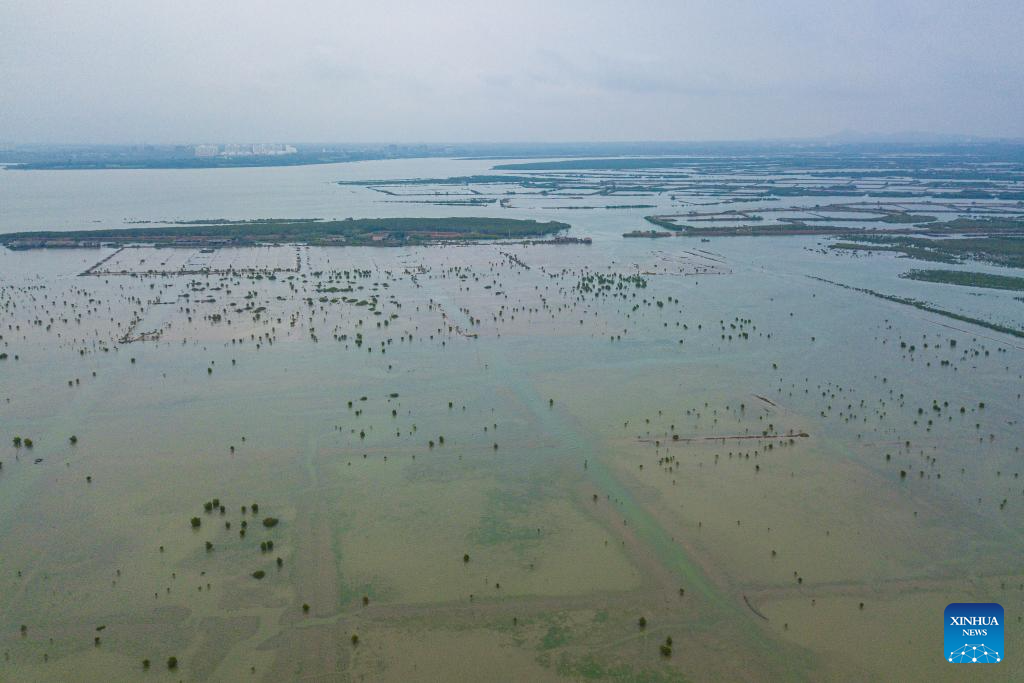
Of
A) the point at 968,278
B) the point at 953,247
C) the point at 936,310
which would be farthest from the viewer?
the point at 953,247

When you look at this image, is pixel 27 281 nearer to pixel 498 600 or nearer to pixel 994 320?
pixel 498 600

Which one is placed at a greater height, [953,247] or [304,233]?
[304,233]

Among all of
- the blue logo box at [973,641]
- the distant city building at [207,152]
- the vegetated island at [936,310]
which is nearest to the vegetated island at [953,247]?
the vegetated island at [936,310]

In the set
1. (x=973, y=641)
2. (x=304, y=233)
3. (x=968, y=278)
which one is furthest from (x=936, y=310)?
(x=304, y=233)

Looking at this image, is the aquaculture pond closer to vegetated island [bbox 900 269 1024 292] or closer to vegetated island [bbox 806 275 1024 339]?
vegetated island [bbox 806 275 1024 339]

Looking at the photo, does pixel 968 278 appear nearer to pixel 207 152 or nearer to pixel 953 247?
pixel 953 247

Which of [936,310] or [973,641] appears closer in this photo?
[973,641]
